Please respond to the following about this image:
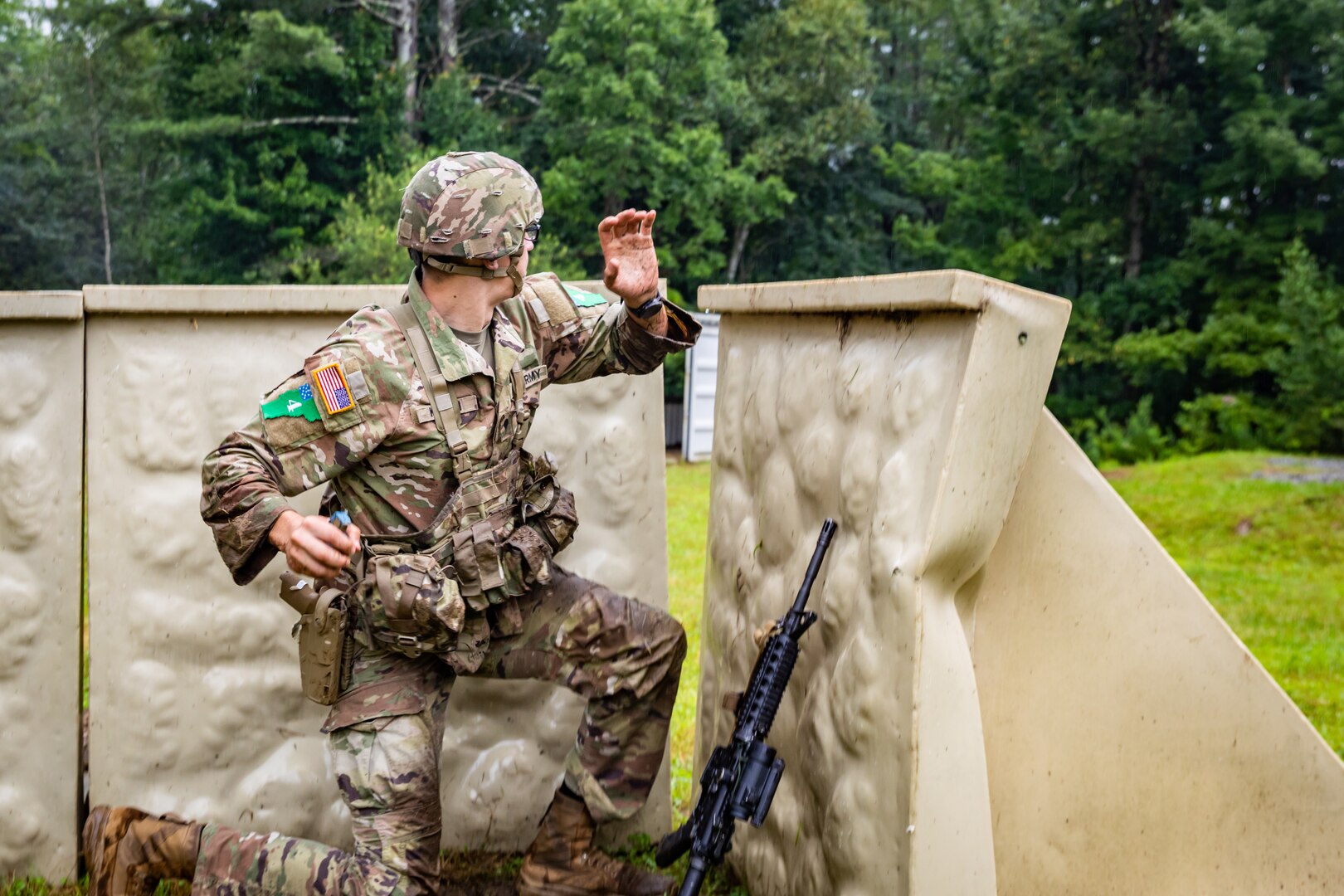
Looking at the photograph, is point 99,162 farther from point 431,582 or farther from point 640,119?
point 431,582

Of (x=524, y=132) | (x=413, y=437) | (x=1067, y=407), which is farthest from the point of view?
(x=524, y=132)

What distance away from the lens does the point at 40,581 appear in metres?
3.69

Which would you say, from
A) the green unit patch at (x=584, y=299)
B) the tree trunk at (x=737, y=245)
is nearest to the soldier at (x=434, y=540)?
the green unit patch at (x=584, y=299)

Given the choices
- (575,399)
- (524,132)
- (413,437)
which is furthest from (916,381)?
(524,132)

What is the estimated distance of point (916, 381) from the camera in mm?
2695

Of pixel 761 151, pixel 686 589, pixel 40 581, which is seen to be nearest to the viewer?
pixel 40 581

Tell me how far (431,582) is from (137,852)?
1139 millimetres

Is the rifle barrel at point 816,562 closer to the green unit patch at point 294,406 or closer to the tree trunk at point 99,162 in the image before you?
the green unit patch at point 294,406

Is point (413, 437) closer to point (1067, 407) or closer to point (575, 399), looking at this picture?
point (575, 399)

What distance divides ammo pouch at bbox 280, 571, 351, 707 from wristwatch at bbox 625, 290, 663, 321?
1.08 m

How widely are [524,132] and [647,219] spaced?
73.4ft

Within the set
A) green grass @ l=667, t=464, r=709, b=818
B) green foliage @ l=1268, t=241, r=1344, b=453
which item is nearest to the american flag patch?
green grass @ l=667, t=464, r=709, b=818

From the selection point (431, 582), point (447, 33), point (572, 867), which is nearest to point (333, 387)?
point (431, 582)

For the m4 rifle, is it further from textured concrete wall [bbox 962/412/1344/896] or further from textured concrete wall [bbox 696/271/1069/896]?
textured concrete wall [bbox 962/412/1344/896]
